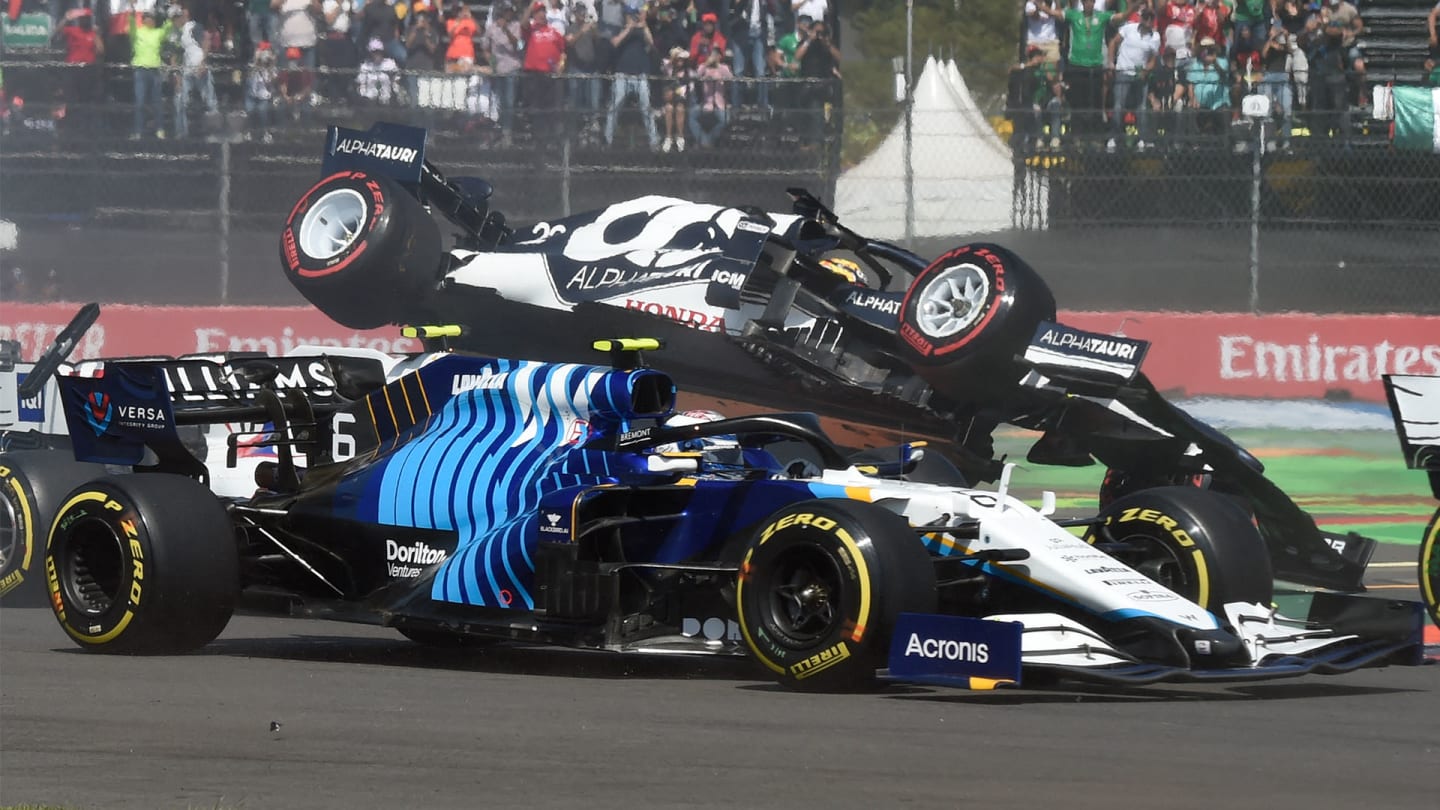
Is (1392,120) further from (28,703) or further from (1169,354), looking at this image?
(28,703)

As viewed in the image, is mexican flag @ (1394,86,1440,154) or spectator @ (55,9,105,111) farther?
spectator @ (55,9,105,111)

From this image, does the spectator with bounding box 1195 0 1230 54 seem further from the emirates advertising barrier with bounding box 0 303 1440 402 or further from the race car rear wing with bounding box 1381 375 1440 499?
the race car rear wing with bounding box 1381 375 1440 499

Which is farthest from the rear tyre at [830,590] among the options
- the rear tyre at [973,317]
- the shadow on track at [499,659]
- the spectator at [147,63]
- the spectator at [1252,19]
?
the spectator at [1252,19]

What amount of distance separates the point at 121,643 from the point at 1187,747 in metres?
3.96

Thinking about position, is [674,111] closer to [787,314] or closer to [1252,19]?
[787,314]

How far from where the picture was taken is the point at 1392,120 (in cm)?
1680

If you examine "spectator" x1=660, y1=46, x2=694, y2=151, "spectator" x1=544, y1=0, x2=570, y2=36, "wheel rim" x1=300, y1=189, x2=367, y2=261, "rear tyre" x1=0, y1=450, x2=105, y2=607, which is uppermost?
"spectator" x1=544, y1=0, x2=570, y2=36

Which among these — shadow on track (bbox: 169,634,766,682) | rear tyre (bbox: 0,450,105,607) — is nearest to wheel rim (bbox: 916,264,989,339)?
shadow on track (bbox: 169,634,766,682)

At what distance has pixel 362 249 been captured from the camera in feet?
47.3

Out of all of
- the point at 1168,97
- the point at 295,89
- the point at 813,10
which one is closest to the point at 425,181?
the point at 295,89

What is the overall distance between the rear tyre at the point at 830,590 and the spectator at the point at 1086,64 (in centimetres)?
1019

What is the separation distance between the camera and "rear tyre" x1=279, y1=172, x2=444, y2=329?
14305 millimetres

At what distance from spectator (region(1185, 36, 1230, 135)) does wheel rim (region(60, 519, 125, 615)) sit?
10.6 m

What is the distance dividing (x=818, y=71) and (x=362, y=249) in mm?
4461
